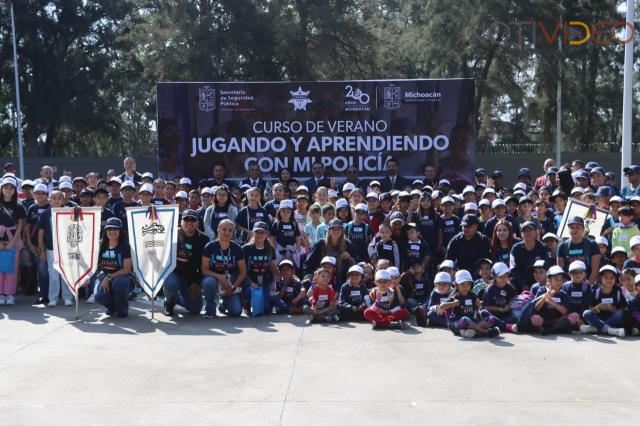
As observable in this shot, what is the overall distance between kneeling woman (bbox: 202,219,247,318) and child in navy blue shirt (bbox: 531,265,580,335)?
391cm

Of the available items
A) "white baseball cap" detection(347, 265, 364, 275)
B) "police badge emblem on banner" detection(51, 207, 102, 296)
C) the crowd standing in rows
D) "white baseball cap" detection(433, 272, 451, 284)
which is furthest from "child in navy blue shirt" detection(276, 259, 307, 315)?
"police badge emblem on banner" detection(51, 207, 102, 296)

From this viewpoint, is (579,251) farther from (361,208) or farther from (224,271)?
(224,271)

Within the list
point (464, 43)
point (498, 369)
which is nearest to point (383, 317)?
point (498, 369)

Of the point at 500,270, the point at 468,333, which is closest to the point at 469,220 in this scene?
the point at 500,270

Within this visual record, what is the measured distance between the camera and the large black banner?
16062 mm

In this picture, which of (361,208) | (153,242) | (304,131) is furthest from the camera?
(304,131)

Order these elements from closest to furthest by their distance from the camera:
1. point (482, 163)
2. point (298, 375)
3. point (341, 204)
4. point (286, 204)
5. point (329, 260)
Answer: point (298, 375) → point (329, 260) → point (286, 204) → point (341, 204) → point (482, 163)

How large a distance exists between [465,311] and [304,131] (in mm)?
7326

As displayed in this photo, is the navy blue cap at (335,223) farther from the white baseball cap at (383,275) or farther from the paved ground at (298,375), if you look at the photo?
the paved ground at (298,375)

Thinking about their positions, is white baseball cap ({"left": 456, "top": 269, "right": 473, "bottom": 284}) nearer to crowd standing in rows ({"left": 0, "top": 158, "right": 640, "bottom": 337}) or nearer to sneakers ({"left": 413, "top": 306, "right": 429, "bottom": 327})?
crowd standing in rows ({"left": 0, "top": 158, "right": 640, "bottom": 337})

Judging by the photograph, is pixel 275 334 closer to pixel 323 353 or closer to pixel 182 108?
pixel 323 353

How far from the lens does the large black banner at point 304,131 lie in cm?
1606

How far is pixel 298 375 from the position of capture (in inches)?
306

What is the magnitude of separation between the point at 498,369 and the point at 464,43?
26.3 m
